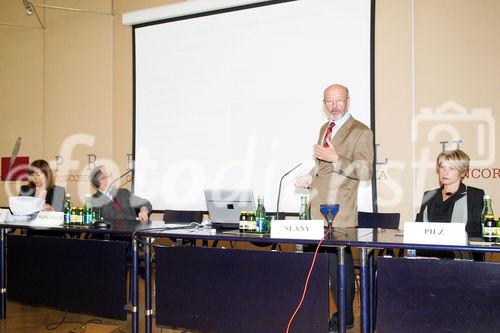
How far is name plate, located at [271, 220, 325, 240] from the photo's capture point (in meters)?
2.17

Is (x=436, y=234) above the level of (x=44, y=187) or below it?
below

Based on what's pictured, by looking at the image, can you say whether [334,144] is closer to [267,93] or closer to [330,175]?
[330,175]

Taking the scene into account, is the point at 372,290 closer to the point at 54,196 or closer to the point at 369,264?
the point at 369,264

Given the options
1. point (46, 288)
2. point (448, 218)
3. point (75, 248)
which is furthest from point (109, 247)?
point (448, 218)

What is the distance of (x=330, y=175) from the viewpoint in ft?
8.87

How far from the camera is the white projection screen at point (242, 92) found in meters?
4.31

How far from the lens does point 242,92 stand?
4.79 m

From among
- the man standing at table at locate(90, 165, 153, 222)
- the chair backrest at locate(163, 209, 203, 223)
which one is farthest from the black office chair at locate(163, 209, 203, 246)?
the man standing at table at locate(90, 165, 153, 222)

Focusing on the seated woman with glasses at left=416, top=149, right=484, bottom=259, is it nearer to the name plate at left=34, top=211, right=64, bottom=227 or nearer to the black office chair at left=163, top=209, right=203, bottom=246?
the black office chair at left=163, top=209, right=203, bottom=246

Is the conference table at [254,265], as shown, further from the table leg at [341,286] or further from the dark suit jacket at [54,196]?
the dark suit jacket at [54,196]

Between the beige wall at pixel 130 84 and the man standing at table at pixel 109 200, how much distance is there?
1.55 meters

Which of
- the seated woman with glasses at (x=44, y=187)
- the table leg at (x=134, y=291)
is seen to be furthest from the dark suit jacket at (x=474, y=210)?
the seated woman with glasses at (x=44, y=187)

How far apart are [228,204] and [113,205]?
5.09ft

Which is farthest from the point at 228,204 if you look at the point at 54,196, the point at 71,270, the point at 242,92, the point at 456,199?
the point at 242,92
